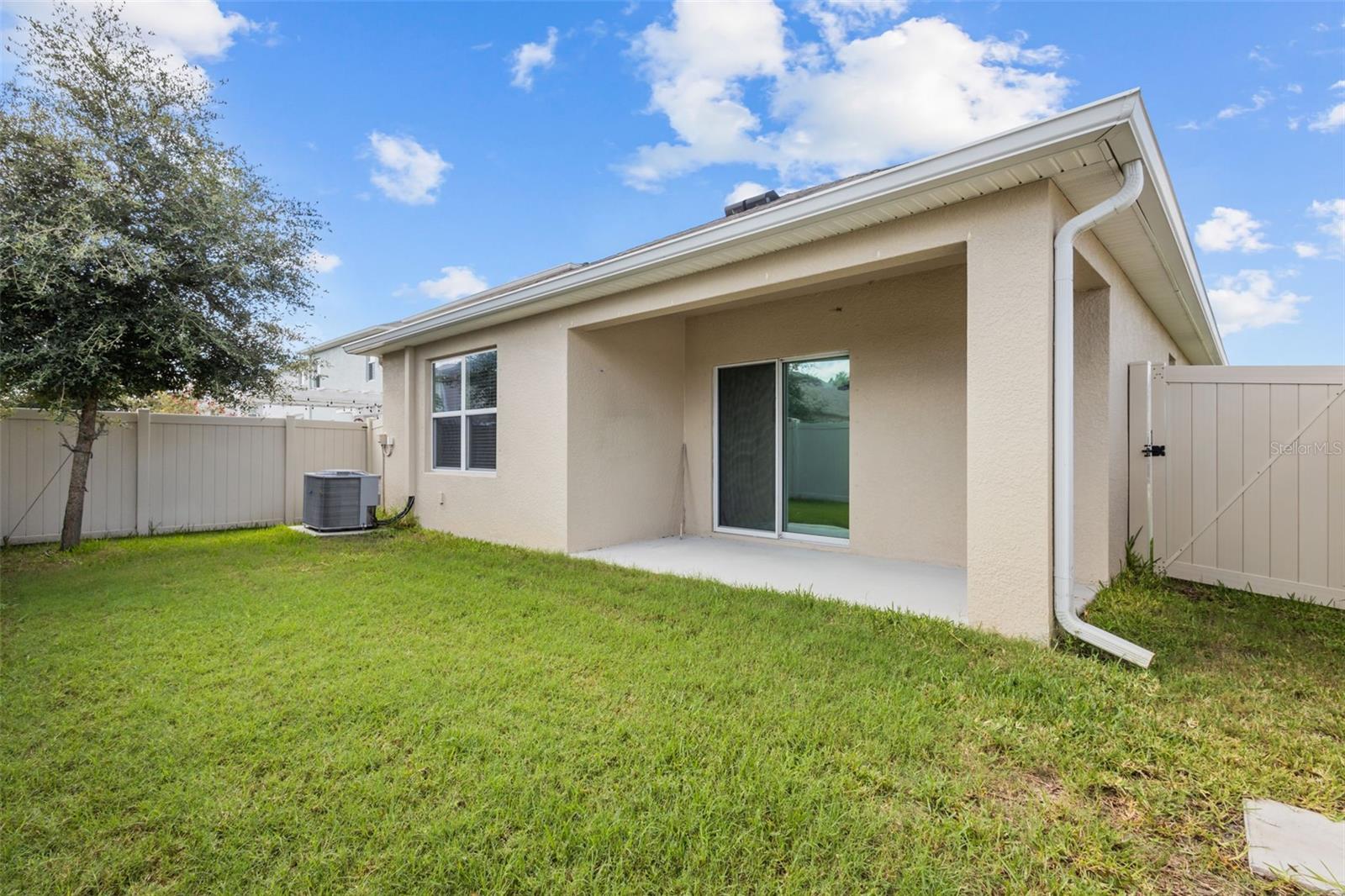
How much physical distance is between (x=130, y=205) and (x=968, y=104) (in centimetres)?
901

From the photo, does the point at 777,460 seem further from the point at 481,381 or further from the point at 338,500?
the point at 338,500

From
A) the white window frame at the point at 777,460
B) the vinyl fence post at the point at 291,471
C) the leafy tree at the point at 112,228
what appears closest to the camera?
the leafy tree at the point at 112,228

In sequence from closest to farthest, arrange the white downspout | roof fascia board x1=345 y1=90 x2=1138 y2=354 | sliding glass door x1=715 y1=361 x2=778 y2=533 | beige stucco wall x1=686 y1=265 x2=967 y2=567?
→ roof fascia board x1=345 y1=90 x2=1138 y2=354 → the white downspout → beige stucco wall x1=686 y1=265 x2=967 y2=567 → sliding glass door x1=715 y1=361 x2=778 y2=533

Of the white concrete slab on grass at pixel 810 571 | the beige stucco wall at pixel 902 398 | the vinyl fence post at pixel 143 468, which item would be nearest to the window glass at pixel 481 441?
the white concrete slab on grass at pixel 810 571

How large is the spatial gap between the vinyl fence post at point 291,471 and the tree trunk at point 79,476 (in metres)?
2.44

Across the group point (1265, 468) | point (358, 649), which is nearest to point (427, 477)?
point (358, 649)

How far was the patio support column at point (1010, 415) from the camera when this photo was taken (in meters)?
3.33

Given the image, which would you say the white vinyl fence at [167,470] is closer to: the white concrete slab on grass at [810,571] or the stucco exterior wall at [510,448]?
the stucco exterior wall at [510,448]

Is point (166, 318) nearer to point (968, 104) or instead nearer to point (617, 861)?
point (617, 861)

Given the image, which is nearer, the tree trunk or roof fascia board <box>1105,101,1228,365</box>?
roof fascia board <box>1105,101,1228,365</box>

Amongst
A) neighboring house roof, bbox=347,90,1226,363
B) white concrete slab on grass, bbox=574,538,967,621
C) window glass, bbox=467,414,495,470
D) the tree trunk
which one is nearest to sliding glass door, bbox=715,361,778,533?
white concrete slab on grass, bbox=574,538,967,621

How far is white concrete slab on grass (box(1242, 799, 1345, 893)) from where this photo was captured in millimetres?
1677

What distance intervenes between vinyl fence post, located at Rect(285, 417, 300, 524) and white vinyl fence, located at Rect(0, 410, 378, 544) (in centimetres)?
1

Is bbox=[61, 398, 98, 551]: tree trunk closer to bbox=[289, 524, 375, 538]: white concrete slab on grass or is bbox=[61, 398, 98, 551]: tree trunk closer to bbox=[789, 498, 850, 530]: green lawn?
bbox=[289, 524, 375, 538]: white concrete slab on grass
